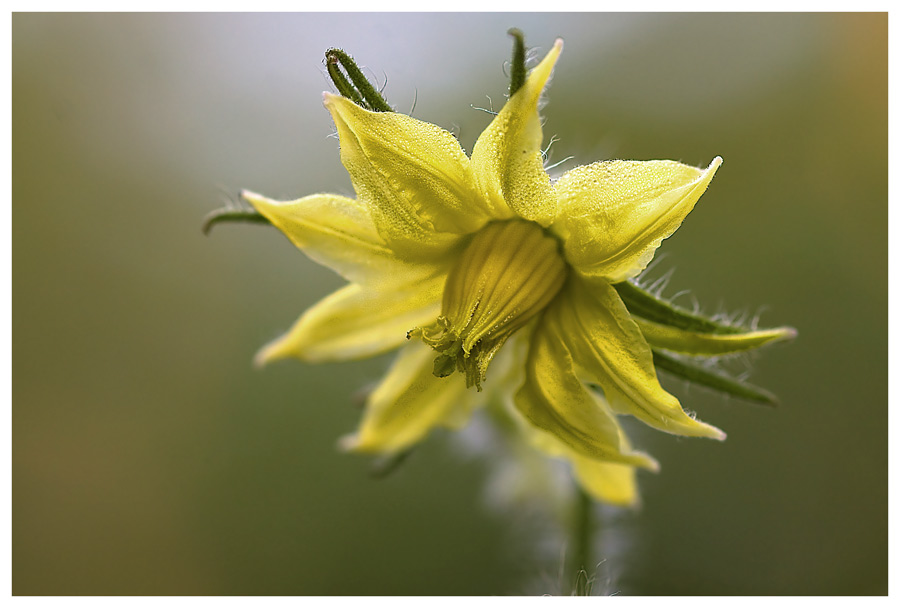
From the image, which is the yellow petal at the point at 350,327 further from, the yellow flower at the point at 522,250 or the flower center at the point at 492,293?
the flower center at the point at 492,293

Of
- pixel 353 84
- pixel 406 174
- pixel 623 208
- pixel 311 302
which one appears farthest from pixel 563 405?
pixel 311 302

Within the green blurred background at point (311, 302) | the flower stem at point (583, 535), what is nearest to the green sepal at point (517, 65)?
the flower stem at point (583, 535)

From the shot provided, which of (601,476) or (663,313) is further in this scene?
(601,476)

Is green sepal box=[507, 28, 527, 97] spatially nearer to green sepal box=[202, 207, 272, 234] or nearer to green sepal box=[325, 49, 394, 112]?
green sepal box=[325, 49, 394, 112]

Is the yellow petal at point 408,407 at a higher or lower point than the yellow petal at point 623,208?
lower

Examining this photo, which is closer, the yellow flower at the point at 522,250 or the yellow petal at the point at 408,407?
the yellow flower at the point at 522,250

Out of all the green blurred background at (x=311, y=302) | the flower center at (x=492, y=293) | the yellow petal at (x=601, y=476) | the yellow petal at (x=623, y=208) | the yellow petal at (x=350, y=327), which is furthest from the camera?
the green blurred background at (x=311, y=302)

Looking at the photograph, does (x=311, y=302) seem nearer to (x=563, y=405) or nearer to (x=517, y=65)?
(x=563, y=405)

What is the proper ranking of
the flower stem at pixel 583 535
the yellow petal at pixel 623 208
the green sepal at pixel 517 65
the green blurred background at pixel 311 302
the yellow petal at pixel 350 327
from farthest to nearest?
the green blurred background at pixel 311 302 < the flower stem at pixel 583 535 < the yellow petal at pixel 350 327 < the yellow petal at pixel 623 208 < the green sepal at pixel 517 65
